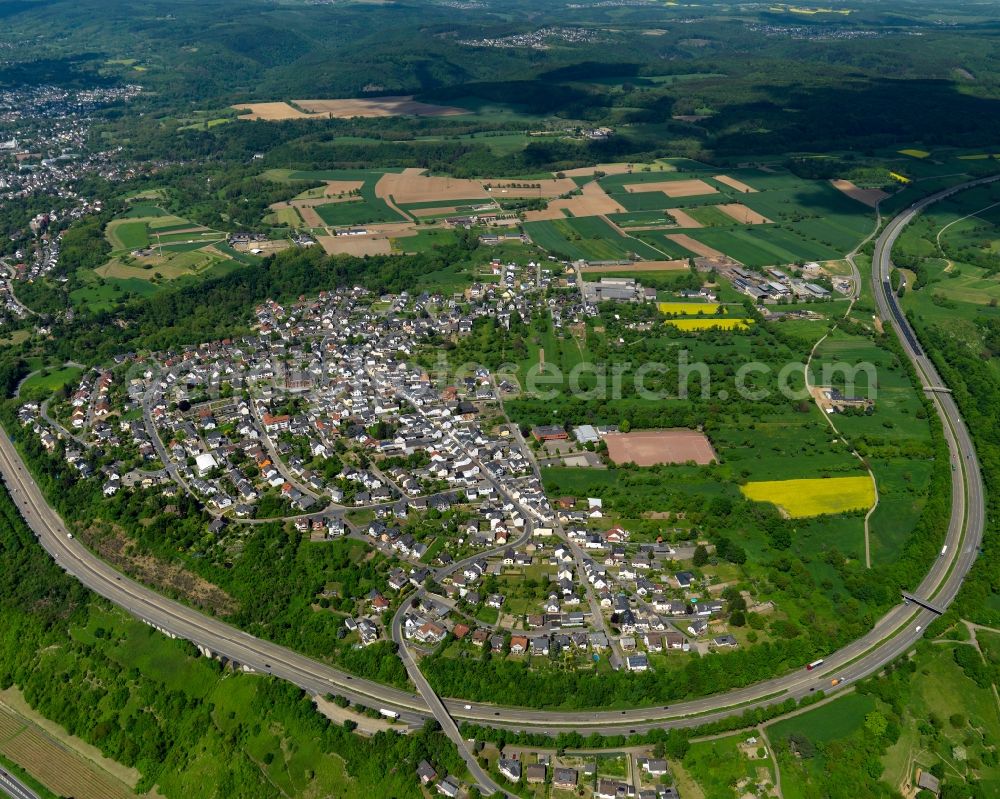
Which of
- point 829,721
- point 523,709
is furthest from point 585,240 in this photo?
point 829,721

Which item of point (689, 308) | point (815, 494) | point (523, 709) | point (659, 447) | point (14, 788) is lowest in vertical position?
point (14, 788)

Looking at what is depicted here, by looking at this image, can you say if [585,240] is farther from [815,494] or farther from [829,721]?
[829,721]

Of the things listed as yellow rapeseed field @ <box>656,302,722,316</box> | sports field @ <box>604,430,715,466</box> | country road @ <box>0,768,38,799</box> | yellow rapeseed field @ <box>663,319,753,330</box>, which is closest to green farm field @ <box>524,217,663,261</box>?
yellow rapeseed field @ <box>656,302,722,316</box>

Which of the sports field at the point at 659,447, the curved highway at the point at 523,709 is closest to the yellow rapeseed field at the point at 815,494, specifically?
the sports field at the point at 659,447

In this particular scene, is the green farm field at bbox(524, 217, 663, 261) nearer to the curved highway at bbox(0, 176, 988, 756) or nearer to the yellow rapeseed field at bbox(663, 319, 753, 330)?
the yellow rapeseed field at bbox(663, 319, 753, 330)

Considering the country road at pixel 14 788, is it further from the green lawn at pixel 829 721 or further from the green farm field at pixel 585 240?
the green farm field at pixel 585 240
